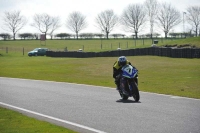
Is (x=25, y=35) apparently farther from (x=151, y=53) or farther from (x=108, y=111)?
(x=108, y=111)

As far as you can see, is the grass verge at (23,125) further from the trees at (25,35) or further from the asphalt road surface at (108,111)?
the trees at (25,35)

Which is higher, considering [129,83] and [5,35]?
[5,35]

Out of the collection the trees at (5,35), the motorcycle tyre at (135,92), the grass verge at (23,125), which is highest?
the trees at (5,35)

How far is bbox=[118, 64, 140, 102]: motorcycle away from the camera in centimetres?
1250

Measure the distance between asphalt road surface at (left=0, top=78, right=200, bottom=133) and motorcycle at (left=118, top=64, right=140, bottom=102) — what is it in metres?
0.25

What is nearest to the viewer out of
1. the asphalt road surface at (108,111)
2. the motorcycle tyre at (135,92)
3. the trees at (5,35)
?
the asphalt road surface at (108,111)

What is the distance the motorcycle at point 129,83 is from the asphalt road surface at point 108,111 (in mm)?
251

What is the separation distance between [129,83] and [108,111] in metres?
2.41

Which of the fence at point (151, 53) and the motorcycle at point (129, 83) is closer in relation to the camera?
the motorcycle at point (129, 83)

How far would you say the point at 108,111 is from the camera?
10.5m

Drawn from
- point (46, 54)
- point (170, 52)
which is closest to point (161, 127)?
point (170, 52)

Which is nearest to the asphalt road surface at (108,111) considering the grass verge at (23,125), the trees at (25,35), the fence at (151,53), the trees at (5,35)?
the grass verge at (23,125)

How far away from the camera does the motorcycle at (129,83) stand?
12.5m

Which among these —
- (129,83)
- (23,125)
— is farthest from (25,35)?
(23,125)
